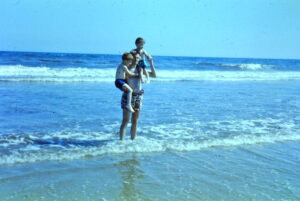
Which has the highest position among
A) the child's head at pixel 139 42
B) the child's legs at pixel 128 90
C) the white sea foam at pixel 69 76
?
the child's head at pixel 139 42

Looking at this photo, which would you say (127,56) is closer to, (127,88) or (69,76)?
(127,88)

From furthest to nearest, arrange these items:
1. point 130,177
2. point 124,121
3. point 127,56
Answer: point 124,121
point 127,56
point 130,177

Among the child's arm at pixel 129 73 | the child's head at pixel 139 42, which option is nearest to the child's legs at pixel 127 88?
the child's arm at pixel 129 73

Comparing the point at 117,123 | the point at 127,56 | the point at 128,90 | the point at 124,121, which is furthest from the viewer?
the point at 117,123

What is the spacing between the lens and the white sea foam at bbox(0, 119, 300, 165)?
574cm

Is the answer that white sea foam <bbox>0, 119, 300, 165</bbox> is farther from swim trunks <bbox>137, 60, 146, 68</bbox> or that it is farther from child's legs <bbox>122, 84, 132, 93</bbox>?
swim trunks <bbox>137, 60, 146, 68</bbox>

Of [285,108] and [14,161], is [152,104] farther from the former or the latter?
[14,161]

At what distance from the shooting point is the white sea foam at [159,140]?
574 cm

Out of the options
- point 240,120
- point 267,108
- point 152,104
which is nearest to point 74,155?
point 240,120

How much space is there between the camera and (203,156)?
5906mm

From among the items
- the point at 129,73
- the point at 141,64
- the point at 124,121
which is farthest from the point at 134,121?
the point at 141,64

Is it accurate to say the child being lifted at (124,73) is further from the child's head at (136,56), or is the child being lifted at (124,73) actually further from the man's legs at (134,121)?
the man's legs at (134,121)

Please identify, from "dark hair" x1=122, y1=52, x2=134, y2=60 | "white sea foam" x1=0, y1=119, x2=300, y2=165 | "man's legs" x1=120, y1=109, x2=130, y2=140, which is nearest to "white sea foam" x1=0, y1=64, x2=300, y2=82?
"white sea foam" x1=0, y1=119, x2=300, y2=165

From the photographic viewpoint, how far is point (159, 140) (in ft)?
22.2
